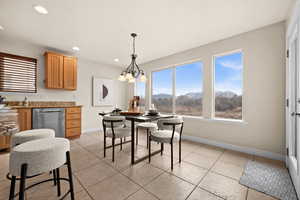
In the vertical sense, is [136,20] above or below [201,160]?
above

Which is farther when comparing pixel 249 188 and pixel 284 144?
pixel 284 144

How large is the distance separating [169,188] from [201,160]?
1029 millimetres

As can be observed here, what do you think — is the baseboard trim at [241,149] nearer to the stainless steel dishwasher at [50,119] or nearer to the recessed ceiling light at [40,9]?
the stainless steel dishwasher at [50,119]

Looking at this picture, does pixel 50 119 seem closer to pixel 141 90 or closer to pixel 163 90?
pixel 141 90

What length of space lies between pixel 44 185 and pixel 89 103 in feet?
10.2

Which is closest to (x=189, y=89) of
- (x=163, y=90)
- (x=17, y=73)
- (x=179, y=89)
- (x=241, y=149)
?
(x=179, y=89)

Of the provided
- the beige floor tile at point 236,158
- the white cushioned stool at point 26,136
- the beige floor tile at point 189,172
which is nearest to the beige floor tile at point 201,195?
the beige floor tile at point 189,172

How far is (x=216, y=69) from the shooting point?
3139 mm

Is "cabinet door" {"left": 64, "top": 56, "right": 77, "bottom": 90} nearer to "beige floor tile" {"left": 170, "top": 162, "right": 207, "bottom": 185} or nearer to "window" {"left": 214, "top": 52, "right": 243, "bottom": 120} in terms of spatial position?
"beige floor tile" {"left": 170, "top": 162, "right": 207, "bottom": 185}

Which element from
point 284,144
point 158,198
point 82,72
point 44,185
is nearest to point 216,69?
point 284,144

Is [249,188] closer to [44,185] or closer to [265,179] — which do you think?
[265,179]

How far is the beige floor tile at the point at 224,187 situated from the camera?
1465 millimetres

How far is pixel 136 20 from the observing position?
2.26 metres

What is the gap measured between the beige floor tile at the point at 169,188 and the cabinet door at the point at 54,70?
11.7 ft
